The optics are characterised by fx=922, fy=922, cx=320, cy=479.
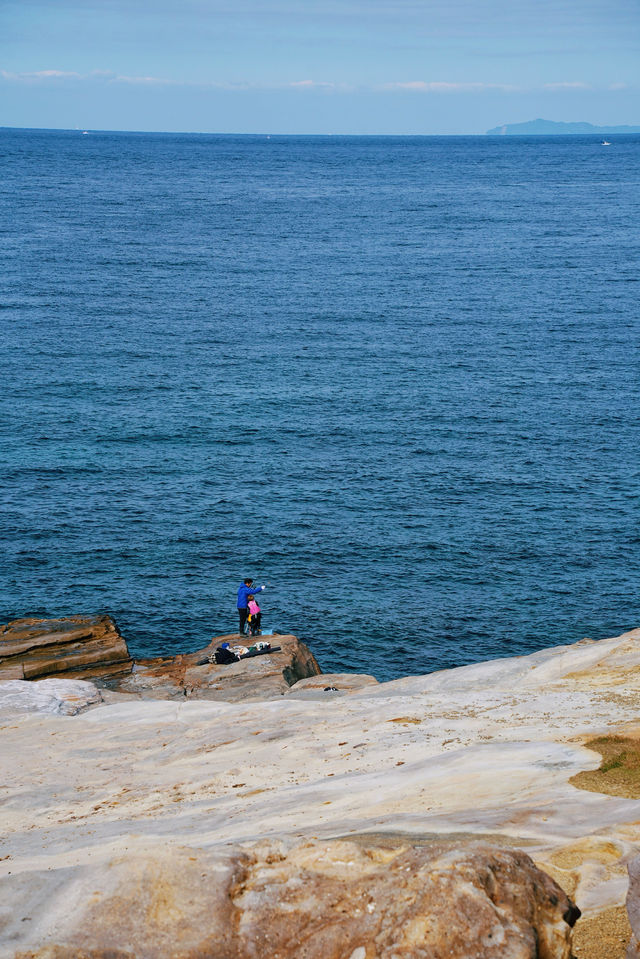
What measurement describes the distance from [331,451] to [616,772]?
134 feet

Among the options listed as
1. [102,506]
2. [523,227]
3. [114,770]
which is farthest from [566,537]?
[523,227]

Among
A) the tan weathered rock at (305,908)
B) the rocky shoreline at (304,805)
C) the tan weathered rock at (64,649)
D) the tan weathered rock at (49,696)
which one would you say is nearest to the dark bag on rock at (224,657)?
the rocky shoreline at (304,805)

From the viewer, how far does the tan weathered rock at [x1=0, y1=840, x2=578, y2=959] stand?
9531 mm

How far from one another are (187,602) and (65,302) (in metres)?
57.7

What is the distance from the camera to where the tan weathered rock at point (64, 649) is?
3372 cm

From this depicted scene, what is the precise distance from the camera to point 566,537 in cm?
4725

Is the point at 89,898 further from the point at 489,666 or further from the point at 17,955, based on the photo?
the point at 489,666

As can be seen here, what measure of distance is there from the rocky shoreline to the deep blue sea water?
814 cm

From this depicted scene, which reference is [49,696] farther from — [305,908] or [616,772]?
[305,908]

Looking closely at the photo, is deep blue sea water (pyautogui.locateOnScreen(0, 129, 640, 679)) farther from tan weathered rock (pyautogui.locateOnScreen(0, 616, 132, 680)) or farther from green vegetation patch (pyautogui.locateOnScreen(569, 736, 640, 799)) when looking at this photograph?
green vegetation patch (pyautogui.locateOnScreen(569, 736, 640, 799))

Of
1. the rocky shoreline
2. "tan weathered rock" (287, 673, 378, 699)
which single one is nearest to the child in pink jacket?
the rocky shoreline

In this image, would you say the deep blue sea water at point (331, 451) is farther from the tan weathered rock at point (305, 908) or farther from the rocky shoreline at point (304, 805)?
the tan weathered rock at point (305, 908)

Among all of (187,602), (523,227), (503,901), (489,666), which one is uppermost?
(523,227)

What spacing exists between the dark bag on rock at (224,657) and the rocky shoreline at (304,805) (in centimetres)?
86
